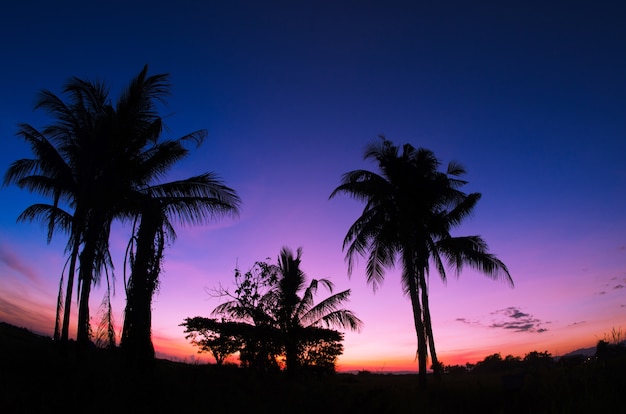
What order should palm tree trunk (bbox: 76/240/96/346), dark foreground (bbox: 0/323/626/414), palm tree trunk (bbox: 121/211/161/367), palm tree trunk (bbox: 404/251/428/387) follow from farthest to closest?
palm tree trunk (bbox: 404/251/428/387) < palm tree trunk (bbox: 76/240/96/346) < palm tree trunk (bbox: 121/211/161/367) < dark foreground (bbox: 0/323/626/414)

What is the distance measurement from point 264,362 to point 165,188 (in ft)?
22.5

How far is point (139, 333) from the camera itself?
8.97m

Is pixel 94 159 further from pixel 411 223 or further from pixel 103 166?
pixel 411 223

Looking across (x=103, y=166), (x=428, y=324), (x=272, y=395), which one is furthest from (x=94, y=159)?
(x=428, y=324)

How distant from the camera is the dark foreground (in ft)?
19.0

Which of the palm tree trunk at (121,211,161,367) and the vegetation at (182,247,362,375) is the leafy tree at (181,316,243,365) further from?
the palm tree trunk at (121,211,161,367)

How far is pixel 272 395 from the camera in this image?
24.6 ft

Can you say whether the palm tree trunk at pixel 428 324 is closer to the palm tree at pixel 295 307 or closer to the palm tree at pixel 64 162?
the palm tree at pixel 295 307

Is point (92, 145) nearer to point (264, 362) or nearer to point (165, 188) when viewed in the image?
point (165, 188)

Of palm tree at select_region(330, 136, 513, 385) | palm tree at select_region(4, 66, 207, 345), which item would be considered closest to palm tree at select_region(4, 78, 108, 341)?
palm tree at select_region(4, 66, 207, 345)

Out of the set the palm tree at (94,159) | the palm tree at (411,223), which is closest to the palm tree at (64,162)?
the palm tree at (94,159)

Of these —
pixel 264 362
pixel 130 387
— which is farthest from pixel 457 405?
pixel 264 362

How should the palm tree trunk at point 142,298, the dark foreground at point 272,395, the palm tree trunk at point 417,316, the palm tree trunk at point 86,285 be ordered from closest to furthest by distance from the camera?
the dark foreground at point 272,395, the palm tree trunk at point 142,298, the palm tree trunk at point 86,285, the palm tree trunk at point 417,316

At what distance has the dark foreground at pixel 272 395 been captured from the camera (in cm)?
578
